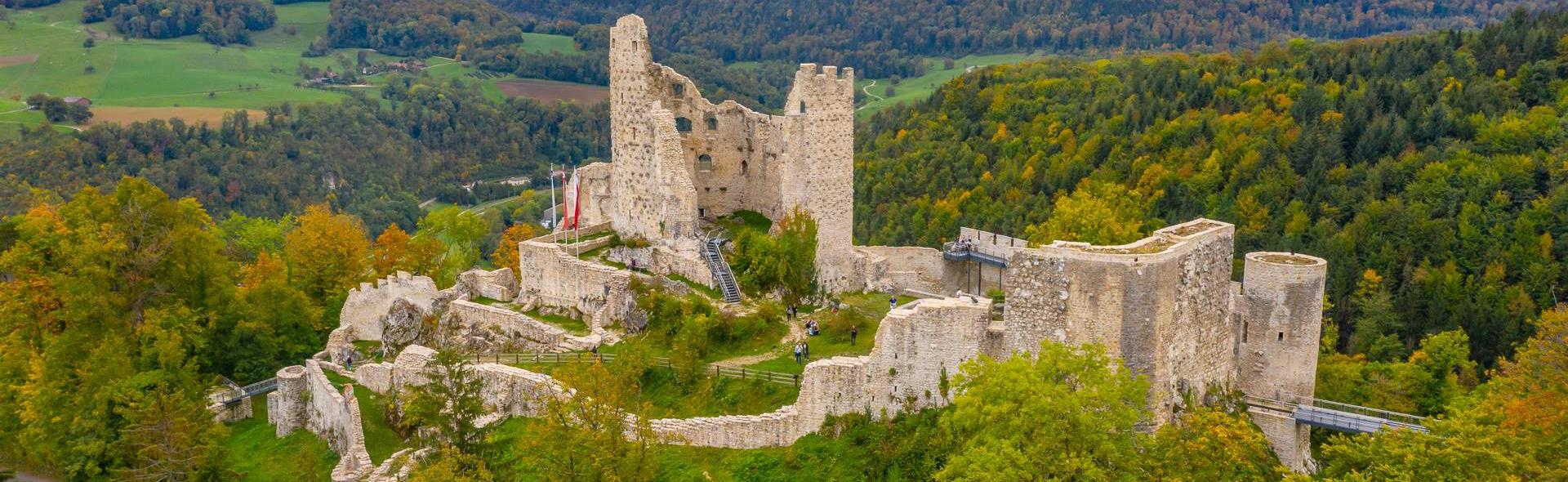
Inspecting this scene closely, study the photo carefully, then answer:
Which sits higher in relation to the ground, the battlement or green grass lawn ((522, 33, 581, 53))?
the battlement

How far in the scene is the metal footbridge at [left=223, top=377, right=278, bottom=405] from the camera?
45.2 m

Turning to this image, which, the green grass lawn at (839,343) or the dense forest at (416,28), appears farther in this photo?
the dense forest at (416,28)

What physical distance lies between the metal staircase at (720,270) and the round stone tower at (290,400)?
1361 centimetres

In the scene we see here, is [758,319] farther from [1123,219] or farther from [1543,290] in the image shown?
[1543,290]

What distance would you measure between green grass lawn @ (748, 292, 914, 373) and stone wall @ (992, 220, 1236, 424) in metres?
6.35

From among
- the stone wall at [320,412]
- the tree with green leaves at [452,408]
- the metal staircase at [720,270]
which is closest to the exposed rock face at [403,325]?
the stone wall at [320,412]

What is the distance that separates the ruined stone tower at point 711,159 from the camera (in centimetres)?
4097

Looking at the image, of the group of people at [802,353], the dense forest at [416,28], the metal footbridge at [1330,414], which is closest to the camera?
the metal footbridge at [1330,414]

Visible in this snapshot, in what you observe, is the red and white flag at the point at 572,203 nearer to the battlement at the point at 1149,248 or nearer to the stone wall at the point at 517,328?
the stone wall at the point at 517,328

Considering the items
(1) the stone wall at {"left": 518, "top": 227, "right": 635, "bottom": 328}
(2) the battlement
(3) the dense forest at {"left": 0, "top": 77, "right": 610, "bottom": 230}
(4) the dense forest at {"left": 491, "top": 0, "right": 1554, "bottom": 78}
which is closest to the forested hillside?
(2) the battlement

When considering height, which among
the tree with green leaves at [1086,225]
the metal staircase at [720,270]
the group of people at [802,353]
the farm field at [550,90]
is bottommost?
the farm field at [550,90]

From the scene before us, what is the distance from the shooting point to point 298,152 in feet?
355

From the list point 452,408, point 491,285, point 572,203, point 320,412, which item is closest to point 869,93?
point 572,203

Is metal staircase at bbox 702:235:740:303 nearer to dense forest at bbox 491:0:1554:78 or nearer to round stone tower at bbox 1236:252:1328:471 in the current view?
round stone tower at bbox 1236:252:1328:471
